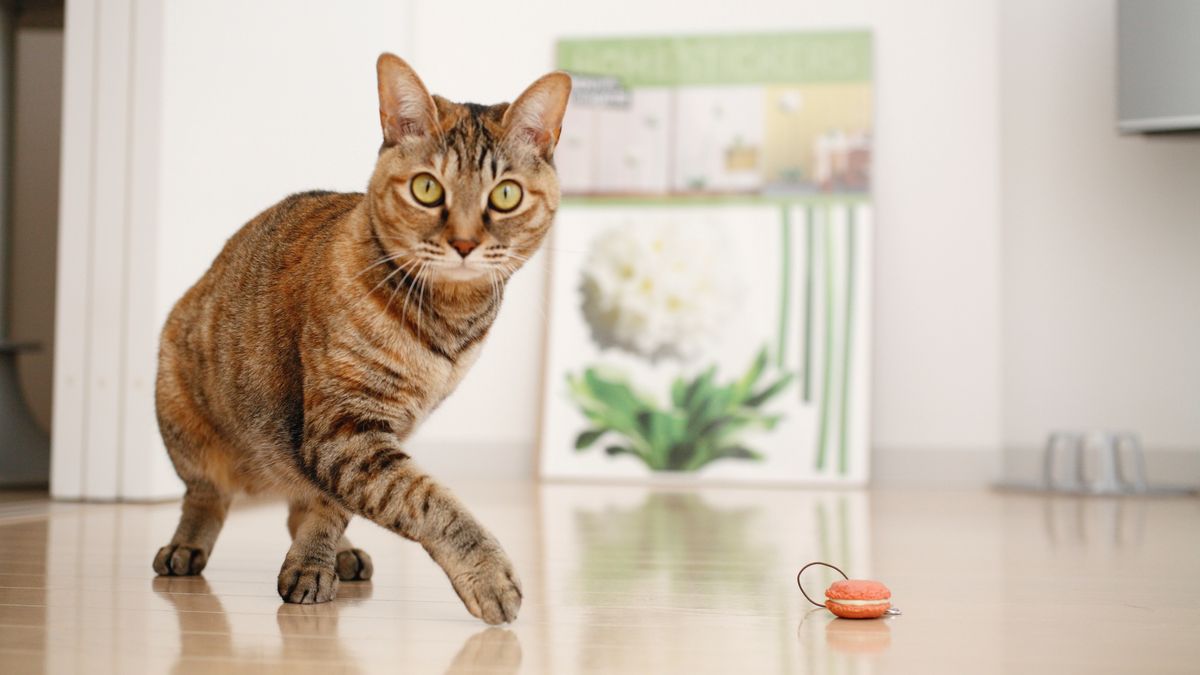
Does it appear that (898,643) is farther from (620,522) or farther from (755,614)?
(620,522)

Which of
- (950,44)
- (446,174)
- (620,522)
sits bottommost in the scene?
(620,522)

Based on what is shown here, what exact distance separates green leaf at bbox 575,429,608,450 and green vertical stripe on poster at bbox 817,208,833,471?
760 millimetres

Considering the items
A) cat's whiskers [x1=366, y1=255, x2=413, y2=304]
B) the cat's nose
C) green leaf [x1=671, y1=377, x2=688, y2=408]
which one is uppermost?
the cat's nose

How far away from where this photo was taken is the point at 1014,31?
4.34m

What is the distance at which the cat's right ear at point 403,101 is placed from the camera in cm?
154

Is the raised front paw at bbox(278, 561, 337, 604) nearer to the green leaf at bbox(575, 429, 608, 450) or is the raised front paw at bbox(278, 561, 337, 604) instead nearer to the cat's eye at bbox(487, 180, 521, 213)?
the cat's eye at bbox(487, 180, 521, 213)

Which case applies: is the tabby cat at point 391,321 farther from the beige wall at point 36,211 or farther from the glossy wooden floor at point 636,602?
the beige wall at point 36,211

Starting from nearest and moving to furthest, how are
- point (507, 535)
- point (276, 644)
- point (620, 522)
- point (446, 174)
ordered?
point (276, 644) < point (446, 174) < point (507, 535) < point (620, 522)

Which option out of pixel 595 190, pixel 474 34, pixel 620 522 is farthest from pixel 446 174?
pixel 474 34

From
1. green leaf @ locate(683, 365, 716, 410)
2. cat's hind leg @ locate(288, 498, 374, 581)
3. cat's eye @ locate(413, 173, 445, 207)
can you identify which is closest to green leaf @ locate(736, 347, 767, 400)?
green leaf @ locate(683, 365, 716, 410)

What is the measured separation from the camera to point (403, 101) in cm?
155

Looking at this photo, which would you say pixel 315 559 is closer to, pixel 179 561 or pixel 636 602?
pixel 179 561

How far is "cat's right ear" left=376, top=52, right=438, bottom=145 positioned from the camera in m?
1.54

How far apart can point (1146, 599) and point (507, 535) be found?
50.8 inches
